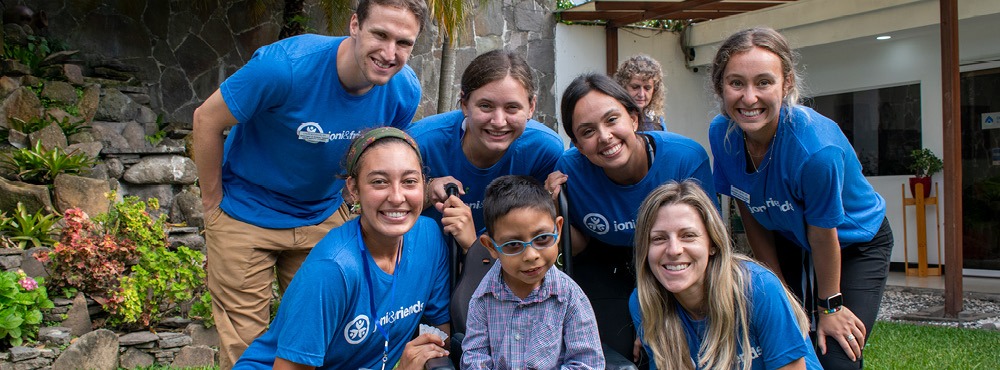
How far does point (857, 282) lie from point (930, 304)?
5617 millimetres

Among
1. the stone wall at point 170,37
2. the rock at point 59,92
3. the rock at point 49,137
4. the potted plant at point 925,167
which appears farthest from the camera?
the potted plant at point 925,167

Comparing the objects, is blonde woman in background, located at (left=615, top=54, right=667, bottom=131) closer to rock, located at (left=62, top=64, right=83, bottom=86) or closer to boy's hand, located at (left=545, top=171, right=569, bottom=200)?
boy's hand, located at (left=545, top=171, right=569, bottom=200)

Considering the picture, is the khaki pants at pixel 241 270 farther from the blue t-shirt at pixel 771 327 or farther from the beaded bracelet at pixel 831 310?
the beaded bracelet at pixel 831 310

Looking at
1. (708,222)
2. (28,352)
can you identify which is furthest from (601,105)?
(28,352)

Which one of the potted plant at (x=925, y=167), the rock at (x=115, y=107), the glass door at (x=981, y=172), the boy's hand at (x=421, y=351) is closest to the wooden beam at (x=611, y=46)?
the potted plant at (x=925, y=167)

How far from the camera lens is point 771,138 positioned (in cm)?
304

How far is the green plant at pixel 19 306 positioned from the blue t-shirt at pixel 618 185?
3618mm

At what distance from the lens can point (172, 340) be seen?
216 inches

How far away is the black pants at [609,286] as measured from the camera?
3.34 m

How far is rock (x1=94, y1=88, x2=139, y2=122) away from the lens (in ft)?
25.3

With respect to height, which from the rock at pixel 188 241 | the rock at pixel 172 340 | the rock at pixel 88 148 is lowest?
the rock at pixel 172 340

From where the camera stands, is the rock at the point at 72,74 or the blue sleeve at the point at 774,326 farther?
the rock at the point at 72,74

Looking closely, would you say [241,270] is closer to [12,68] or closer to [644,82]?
[644,82]

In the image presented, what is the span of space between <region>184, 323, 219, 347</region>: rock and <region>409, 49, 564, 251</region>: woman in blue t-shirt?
2.93m
